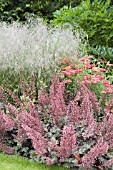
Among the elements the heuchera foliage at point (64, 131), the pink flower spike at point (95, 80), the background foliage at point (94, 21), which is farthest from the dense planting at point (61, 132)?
the background foliage at point (94, 21)

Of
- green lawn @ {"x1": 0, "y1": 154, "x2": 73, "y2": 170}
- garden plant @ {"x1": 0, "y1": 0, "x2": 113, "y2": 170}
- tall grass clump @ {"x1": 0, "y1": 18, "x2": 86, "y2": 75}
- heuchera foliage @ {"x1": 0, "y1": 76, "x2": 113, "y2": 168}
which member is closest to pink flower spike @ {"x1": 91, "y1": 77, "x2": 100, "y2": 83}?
garden plant @ {"x1": 0, "y1": 0, "x2": 113, "y2": 170}

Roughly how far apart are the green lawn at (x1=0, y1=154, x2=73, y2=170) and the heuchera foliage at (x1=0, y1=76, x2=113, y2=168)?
9 cm

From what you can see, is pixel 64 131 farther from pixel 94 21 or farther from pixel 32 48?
pixel 94 21

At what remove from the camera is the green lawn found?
13.2 feet

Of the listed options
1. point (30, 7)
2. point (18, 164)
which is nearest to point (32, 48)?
point (18, 164)

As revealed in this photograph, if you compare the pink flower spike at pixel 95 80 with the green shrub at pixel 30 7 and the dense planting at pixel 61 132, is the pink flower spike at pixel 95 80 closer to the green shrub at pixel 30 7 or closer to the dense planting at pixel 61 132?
the dense planting at pixel 61 132

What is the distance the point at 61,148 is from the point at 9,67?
2.05 m

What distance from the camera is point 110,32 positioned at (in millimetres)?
8211

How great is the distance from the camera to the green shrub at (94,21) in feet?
26.4

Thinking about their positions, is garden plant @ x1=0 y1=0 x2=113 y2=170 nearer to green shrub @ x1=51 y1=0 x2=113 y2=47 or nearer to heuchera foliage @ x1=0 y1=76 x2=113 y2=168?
heuchera foliage @ x1=0 y1=76 x2=113 y2=168

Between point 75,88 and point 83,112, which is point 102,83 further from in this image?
point 83,112

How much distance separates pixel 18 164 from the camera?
409 centimetres

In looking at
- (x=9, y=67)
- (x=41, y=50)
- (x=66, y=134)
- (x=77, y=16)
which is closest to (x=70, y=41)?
(x=41, y=50)

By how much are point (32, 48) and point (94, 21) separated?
8.79 feet
